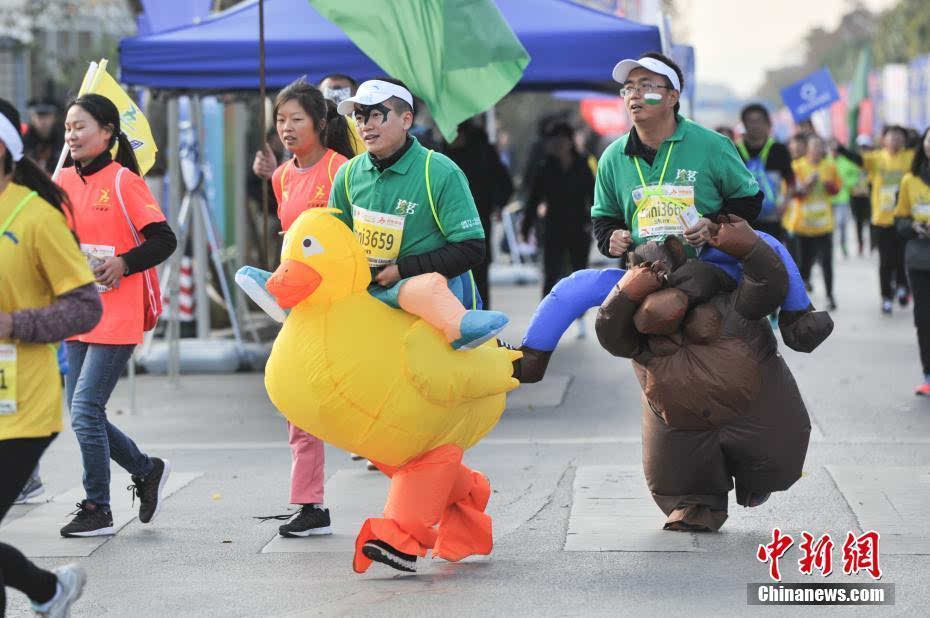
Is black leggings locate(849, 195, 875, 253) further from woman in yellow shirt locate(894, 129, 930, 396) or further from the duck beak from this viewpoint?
the duck beak

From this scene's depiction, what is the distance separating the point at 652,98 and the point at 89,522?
3064 millimetres

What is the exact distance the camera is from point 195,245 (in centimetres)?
1380

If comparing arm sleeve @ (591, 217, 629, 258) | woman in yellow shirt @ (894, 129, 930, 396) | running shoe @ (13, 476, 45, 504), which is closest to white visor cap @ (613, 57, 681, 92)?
arm sleeve @ (591, 217, 629, 258)

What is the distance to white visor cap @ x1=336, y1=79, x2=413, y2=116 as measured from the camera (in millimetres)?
6352

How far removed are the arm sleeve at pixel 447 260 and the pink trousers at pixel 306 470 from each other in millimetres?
1098

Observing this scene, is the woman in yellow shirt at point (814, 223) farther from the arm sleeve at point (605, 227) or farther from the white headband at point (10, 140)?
the white headband at point (10, 140)

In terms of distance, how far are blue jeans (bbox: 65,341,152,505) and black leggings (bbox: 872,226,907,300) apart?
10226 mm

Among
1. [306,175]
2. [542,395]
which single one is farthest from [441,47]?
[542,395]

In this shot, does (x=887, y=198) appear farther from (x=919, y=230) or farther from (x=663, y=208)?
(x=663, y=208)

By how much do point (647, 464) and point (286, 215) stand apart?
2009 mm

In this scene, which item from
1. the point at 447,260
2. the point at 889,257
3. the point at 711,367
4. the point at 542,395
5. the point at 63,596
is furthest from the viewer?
the point at 889,257

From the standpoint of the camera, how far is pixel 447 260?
6.30 m

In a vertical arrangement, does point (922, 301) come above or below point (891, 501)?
above

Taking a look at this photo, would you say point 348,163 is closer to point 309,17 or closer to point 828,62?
point 309,17
